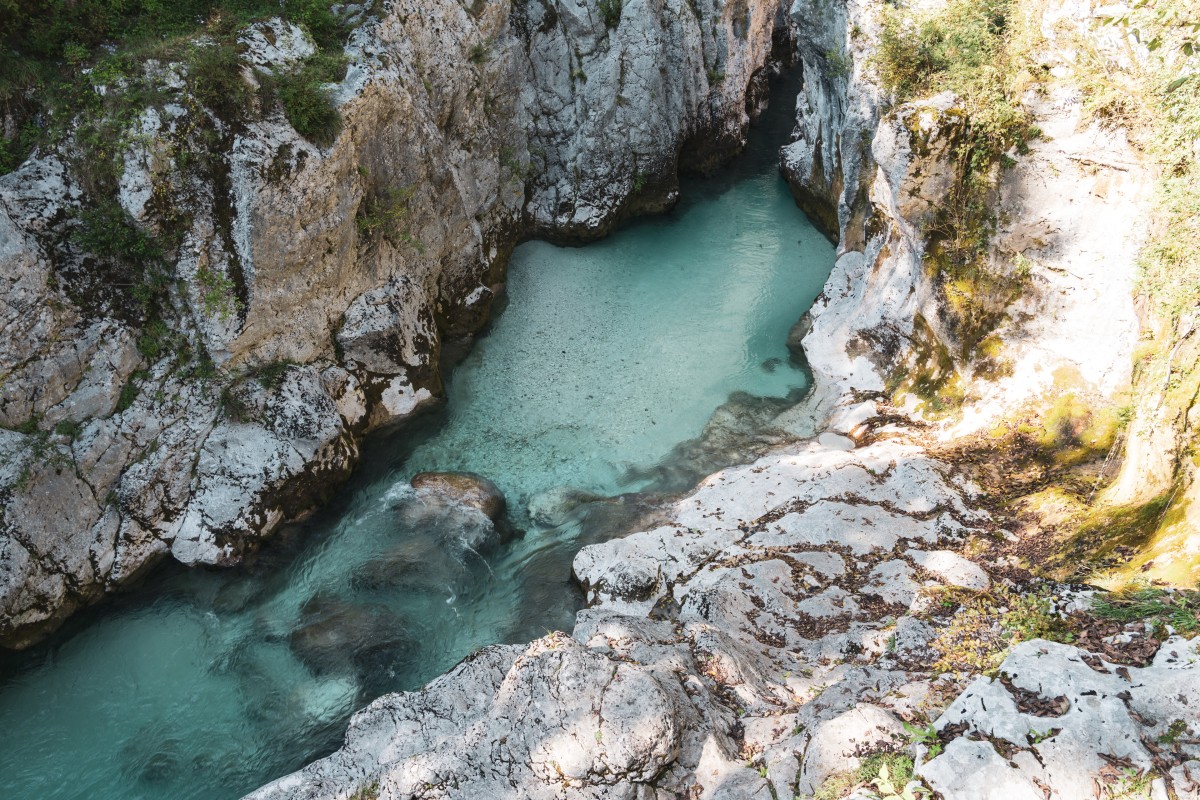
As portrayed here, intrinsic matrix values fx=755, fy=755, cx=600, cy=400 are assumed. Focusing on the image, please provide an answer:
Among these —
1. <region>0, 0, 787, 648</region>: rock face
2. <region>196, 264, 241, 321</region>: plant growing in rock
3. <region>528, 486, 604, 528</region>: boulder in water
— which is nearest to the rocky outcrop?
<region>528, 486, 604, 528</region>: boulder in water

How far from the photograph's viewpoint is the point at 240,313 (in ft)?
42.4

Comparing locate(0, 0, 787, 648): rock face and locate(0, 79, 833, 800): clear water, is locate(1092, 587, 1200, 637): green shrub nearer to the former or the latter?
locate(0, 79, 833, 800): clear water

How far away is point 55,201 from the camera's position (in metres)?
11.7

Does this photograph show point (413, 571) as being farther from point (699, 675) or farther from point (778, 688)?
point (778, 688)

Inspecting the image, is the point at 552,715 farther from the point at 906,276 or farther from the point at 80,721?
the point at 906,276

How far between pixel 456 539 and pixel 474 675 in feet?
15.4

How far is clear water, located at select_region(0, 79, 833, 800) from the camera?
1048 centimetres

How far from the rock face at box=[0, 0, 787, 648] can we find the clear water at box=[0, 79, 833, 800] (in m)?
0.83

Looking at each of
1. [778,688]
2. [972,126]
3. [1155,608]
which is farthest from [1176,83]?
[778,688]

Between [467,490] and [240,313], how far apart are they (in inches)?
195

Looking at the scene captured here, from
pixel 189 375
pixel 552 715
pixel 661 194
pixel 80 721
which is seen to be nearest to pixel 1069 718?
pixel 552 715

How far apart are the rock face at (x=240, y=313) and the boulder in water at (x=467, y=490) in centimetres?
172

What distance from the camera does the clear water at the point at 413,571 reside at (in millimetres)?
10477

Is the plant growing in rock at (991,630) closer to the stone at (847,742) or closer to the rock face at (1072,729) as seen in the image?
the rock face at (1072,729)
